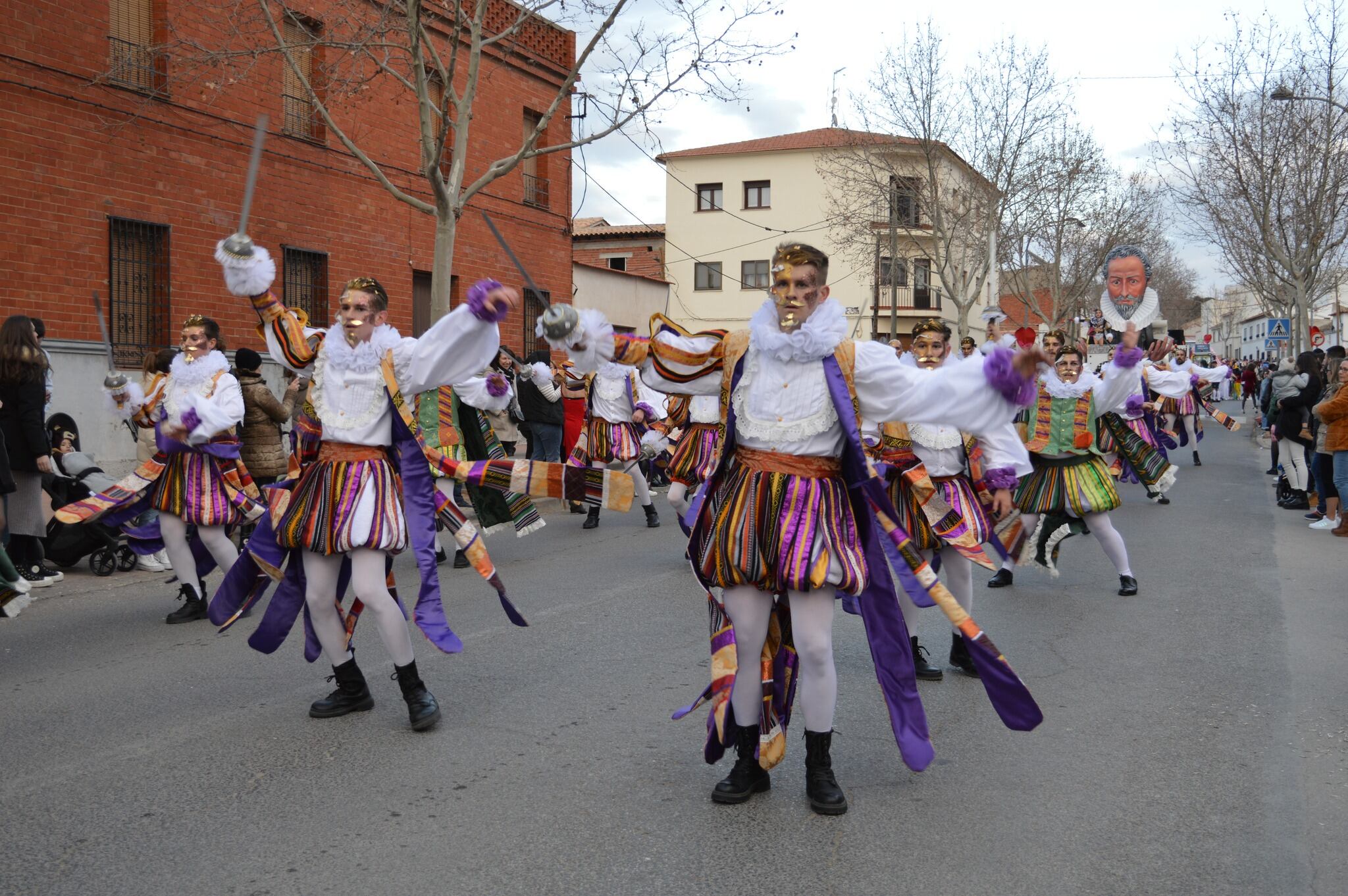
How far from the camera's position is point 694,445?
987 cm

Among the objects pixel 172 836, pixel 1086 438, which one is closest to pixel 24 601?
pixel 172 836

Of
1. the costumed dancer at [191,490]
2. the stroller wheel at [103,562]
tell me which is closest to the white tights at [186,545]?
the costumed dancer at [191,490]

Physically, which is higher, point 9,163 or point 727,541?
point 9,163

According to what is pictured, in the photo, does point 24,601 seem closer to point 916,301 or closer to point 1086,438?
A: point 1086,438

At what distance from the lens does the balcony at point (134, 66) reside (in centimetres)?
1499

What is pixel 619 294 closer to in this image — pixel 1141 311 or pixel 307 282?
pixel 307 282

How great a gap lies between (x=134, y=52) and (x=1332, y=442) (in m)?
14.9

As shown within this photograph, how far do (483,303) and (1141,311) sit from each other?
2.93m

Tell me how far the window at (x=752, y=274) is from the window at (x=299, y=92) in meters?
32.1

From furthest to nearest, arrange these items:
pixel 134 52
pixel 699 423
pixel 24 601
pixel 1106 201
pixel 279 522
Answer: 1. pixel 1106 201
2. pixel 134 52
3. pixel 699 423
4. pixel 24 601
5. pixel 279 522

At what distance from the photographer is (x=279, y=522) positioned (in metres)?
5.18

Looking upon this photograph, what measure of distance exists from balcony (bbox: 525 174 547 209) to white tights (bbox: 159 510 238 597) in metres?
17.7

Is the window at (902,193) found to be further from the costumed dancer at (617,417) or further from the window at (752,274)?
the costumed dancer at (617,417)

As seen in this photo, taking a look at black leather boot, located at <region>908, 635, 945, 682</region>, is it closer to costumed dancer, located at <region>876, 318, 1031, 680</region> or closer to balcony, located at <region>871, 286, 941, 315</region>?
costumed dancer, located at <region>876, 318, 1031, 680</region>
